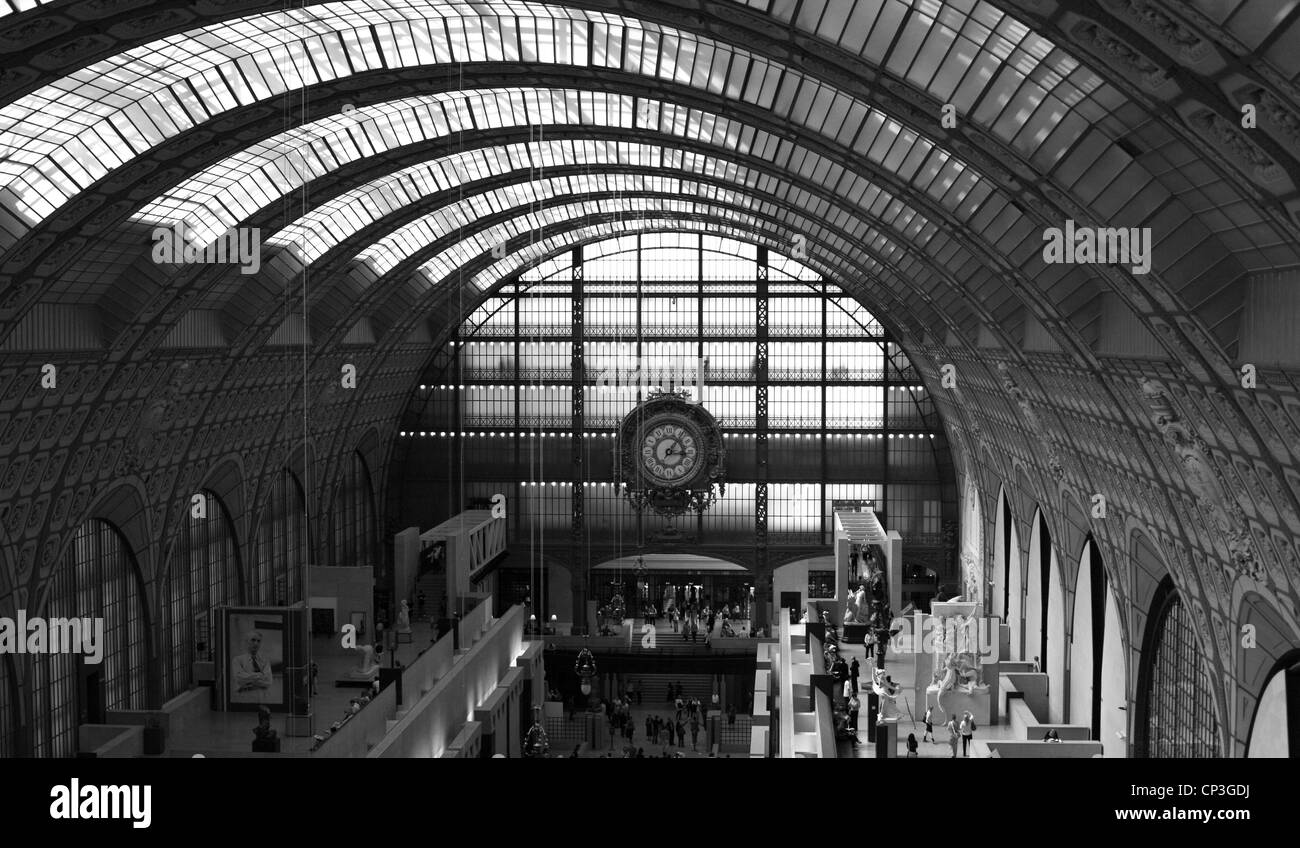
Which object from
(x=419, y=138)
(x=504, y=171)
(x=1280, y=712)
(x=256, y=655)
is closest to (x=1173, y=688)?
(x=1280, y=712)

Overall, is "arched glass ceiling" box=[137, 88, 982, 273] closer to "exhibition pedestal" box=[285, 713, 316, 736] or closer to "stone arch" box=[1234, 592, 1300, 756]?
"stone arch" box=[1234, 592, 1300, 756]

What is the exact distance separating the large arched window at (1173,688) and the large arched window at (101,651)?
31702 millimetres

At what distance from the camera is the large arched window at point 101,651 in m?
41.4

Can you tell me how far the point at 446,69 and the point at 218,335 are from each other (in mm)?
19812

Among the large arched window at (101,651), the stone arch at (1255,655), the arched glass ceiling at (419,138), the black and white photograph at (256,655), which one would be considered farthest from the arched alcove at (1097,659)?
the large arched window at (101,651)

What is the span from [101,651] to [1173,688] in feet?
109

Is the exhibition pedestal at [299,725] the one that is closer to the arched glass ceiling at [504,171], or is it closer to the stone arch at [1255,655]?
the arched glass ceiling at [504,171]

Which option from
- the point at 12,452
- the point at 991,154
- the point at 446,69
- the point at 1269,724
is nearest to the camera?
the point at 991,154

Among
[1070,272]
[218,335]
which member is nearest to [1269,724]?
[1070,272]

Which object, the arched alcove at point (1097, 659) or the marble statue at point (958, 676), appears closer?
the arched alcove at point (1097, 659)

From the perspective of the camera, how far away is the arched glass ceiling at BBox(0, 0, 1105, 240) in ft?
94.2

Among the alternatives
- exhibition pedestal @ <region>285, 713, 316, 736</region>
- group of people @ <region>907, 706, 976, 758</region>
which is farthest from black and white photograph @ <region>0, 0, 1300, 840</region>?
group of people @ <region>907, 706, 976, 758</region>

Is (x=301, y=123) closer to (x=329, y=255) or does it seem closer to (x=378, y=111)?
(x=378, y=111)
